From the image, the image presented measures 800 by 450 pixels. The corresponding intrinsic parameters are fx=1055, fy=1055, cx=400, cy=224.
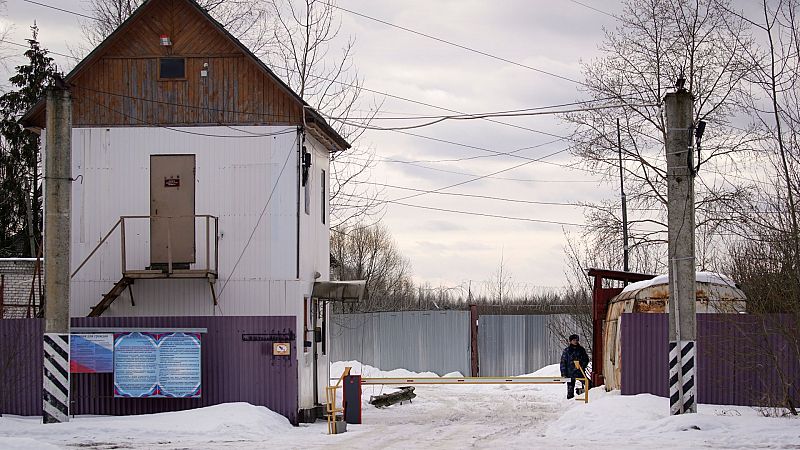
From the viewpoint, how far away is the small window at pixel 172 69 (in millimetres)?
25297

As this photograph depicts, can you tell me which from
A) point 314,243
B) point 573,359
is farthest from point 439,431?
point 573,359

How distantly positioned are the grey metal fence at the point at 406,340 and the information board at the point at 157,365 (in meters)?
21.9

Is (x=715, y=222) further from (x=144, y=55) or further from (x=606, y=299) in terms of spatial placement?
(x=144, y=55)

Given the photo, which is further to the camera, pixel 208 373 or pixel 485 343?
pixel 485 343

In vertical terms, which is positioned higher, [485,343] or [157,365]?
[157,365]

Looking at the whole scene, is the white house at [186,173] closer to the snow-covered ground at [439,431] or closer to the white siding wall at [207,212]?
the white siding wall at [207,212]

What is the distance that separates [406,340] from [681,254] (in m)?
25.2

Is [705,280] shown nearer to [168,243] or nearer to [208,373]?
[208,373]

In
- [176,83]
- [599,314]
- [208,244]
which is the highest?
[176,83]

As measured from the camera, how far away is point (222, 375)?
23312 millimetres

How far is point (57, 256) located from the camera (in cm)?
2038

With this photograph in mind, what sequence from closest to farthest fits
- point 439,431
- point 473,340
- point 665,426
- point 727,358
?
1. point 665,426
2. point 439,431
3. point 727,358
4. point 473,340

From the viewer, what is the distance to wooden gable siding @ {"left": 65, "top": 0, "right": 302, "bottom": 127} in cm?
2509

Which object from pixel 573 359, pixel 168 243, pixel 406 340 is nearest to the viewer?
pixel 168 243
